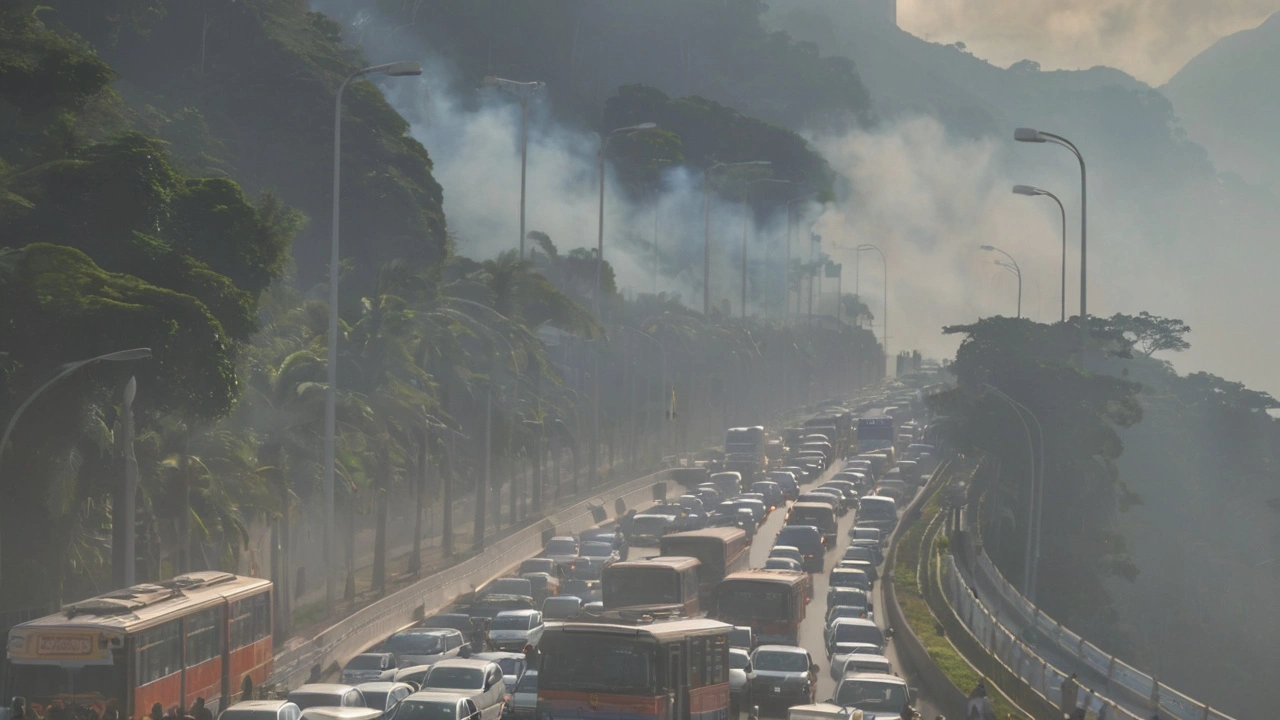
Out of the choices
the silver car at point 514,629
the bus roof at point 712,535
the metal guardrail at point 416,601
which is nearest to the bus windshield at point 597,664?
the metal guardrail at point 416,601

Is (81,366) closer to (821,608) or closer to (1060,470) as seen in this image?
(821,608)

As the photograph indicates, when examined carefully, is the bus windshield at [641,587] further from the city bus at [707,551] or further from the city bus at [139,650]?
the city bus at [139,650]

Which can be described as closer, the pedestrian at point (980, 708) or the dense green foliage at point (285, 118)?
the pedestrian at point (980, 708)

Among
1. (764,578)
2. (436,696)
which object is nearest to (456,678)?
(436,696)

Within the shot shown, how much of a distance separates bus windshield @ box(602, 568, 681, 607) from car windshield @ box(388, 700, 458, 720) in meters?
12.5

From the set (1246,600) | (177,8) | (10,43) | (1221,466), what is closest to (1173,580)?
(1246,600)

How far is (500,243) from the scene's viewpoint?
152 metres

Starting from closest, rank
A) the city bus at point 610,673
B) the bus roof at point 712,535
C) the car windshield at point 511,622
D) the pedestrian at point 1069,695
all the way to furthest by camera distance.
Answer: the city bus at point 610,673, the pedestrian at point 1069,695, the car windshield at point 511,622, the bus roof at point 712,535

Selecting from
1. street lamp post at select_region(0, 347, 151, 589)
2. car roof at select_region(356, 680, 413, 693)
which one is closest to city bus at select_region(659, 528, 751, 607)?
street lamp post at select_region(0, 347, 151, 589)

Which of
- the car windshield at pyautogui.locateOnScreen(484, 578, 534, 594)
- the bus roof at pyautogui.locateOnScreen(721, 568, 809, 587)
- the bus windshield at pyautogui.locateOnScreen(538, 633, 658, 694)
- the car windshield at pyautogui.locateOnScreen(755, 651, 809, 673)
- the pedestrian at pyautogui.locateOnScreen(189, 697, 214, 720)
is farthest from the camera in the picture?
the car windshield at pyautogui.locateOnScreen(484, 578, 534, 594)

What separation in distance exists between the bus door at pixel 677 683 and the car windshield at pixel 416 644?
1503cm

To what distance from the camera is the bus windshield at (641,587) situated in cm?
3803

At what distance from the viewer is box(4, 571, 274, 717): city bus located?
25.1 metres

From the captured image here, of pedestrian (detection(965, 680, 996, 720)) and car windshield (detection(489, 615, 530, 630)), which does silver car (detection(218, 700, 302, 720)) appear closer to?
pedestrian (detection(965, 680, 996, 720))
